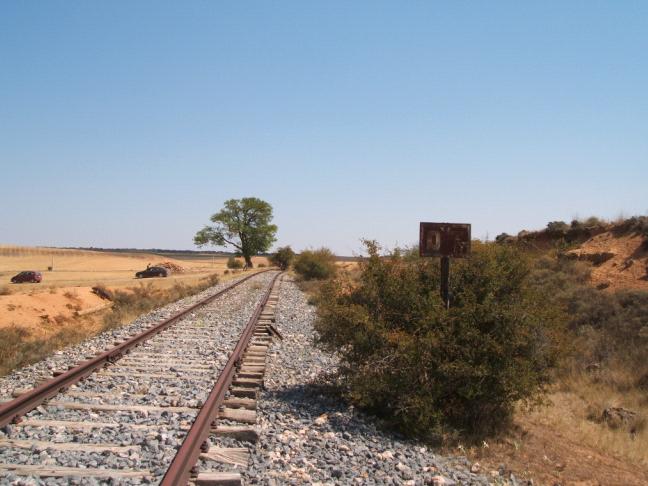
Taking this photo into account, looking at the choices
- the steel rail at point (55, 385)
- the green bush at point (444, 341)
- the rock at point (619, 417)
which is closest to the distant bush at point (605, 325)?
the rock at point (619, 417)

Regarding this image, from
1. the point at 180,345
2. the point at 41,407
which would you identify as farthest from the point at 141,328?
the point at 41,407

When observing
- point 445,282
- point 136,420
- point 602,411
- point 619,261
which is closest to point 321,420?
point 136,420

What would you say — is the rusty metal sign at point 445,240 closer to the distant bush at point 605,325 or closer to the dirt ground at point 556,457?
the distant bush at point 605,325

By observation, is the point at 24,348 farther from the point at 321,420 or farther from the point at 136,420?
the point at 321,420

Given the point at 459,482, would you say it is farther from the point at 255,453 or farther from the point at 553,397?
the point at 553,397

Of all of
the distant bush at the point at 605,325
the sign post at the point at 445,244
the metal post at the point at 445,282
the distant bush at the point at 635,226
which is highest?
the distant bush at the point at 635,226

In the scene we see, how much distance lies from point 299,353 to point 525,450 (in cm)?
558

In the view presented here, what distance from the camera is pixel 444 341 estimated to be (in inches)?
289

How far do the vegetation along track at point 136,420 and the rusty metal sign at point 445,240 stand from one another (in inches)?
119

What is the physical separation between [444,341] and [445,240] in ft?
4.71

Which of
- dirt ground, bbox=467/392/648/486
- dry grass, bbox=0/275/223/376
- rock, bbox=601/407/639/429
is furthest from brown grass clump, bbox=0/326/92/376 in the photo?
rock, bbox=601/407/639/429

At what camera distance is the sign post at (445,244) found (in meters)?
7.99

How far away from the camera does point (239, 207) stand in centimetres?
9931

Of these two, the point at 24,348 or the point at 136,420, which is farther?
the point at 24,348
